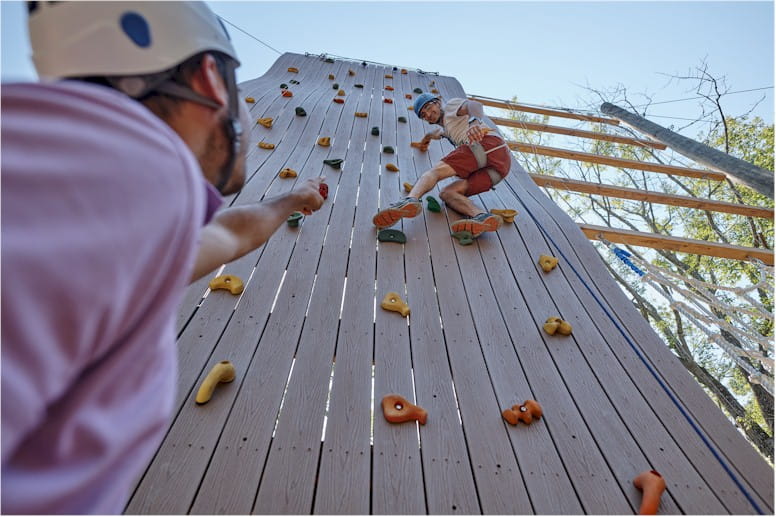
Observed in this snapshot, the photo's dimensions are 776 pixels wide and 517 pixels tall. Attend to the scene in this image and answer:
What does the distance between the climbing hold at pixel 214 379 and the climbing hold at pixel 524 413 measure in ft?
3.43

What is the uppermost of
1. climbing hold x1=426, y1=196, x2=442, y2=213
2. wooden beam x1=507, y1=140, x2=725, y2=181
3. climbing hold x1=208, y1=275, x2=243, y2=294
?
wooden beam x1=507, y1=140, x2=725, y2=181

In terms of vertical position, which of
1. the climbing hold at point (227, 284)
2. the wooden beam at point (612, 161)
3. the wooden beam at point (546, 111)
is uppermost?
the wooden beam at point (546, 111)

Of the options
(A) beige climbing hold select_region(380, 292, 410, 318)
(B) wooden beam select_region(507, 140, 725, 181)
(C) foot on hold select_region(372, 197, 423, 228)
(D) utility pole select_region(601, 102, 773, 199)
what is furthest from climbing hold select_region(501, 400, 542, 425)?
(B) wooden beam select_region(507, 140, 725, 181)

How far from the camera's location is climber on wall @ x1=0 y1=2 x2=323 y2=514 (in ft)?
1.17

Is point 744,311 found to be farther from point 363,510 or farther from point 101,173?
point 101,173

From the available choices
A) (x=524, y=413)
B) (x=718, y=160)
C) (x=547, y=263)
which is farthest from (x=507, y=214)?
(x=524, y=413)

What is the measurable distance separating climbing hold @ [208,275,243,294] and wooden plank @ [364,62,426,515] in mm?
703

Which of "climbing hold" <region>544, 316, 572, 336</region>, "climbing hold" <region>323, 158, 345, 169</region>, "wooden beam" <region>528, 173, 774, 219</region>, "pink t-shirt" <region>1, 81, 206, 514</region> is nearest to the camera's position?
"pink t-shirt" <region>1, 81, 206, 514</region>

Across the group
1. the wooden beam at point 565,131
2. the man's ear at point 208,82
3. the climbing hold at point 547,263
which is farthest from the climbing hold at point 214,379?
the wooden beam at point 565,131

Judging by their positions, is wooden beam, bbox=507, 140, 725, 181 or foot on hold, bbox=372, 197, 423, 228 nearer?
foot on hold, bbox=372, 197, 423, 228

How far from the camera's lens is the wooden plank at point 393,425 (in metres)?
1.29

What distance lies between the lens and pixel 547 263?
264 cm

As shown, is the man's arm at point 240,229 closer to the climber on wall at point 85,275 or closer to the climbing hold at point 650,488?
the climber on wall at point 85,275

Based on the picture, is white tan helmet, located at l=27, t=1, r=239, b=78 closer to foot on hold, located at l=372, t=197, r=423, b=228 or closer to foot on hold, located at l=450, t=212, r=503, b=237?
foot on hold, located at l=372, t=197, r=423, b=228
